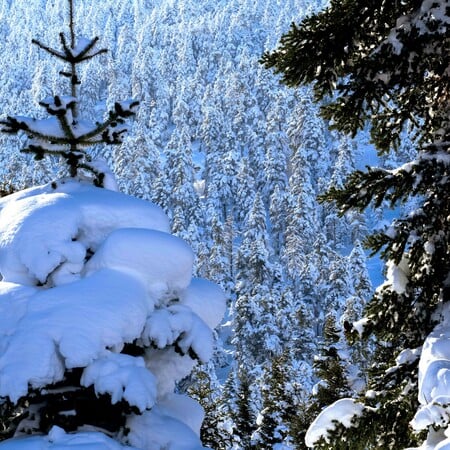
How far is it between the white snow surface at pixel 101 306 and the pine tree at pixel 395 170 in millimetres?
1681

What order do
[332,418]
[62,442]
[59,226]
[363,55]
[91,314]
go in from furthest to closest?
[363,55]
[332,418]
[59,226]
[91,314]
[62,442]

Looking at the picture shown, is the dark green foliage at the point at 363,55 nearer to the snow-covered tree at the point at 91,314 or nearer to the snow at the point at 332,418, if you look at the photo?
the snow-covered tree at the point at 91,314

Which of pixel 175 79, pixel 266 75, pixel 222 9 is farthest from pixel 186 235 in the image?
pixel 222 9

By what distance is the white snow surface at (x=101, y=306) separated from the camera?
4758 millimetres

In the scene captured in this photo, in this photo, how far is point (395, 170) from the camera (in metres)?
5.67

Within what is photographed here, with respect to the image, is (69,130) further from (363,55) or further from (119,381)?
(363,55)

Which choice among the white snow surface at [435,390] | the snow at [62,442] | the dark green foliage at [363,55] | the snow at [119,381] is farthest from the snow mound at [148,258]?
the white snow surface at [435,390]

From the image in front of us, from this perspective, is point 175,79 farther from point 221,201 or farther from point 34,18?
point 34,18

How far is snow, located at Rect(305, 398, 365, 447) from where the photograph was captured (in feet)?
19.0

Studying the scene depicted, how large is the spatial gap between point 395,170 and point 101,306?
2933 millimetres

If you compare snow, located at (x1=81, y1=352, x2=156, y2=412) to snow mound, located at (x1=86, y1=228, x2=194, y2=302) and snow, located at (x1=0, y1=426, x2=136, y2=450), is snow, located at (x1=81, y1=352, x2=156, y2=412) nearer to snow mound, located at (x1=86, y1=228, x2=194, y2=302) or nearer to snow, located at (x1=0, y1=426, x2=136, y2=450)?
snow, located at (x1=0, y1=426, x2=136, y2=450)

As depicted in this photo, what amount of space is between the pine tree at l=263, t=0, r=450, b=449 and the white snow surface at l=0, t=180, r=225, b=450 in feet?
5.51

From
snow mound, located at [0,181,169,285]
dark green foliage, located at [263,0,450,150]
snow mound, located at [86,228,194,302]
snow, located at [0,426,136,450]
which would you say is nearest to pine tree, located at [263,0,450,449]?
dark green foliage, located at [263,0,450,150]

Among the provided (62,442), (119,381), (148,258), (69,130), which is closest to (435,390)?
(119,381)
